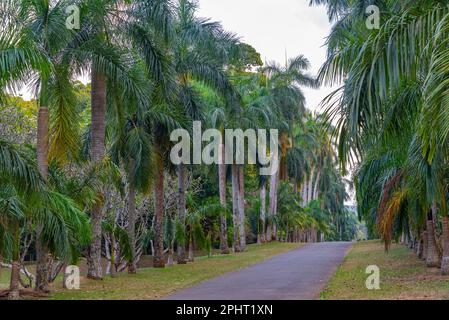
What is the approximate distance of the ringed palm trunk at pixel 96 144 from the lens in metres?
18.4

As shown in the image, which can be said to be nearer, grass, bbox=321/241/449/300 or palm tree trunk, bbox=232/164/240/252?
grass, bbox=321/241/449/300

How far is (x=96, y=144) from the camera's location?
60.8 feet

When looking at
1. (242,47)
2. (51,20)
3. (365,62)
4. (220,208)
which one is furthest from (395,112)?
(220,208)

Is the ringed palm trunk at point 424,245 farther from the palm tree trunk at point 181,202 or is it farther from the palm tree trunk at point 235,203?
the palm tree trunk at point 235,203

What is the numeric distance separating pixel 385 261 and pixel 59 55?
49.5 ft

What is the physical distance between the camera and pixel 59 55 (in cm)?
1641

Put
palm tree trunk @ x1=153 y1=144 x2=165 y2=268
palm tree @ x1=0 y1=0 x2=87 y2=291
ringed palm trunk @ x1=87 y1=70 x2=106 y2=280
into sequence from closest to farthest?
palm tree @ x1=0 y1=0 x2=87 y2=291
ringed palm trunk @ x1=87 y1=70 x2=106 y2=280
palm tree trunk @ x1=153 y1=144 x2=165 y2=268

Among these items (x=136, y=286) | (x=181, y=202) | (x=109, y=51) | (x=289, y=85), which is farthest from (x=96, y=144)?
(x=289, y=85)

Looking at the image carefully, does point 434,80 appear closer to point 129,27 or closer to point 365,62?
point 365,62

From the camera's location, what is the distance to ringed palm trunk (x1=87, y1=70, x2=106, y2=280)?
18.4 meters

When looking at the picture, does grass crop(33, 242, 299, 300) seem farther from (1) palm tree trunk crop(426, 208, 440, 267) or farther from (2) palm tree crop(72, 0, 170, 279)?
(1) palm tree trunk crop(426, 208, 440, 267)

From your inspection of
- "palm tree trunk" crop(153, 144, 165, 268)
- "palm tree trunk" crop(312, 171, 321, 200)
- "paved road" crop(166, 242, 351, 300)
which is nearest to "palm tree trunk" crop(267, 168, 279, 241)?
"palm tree trunk" crop(153, 144, 165, 268)

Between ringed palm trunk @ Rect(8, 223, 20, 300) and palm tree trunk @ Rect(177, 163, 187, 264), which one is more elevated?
palm tree trunk @ Rect(177, 163, 187, 264)

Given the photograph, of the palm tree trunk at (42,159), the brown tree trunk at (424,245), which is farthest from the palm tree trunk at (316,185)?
the palm tree trunk at (42,159)
